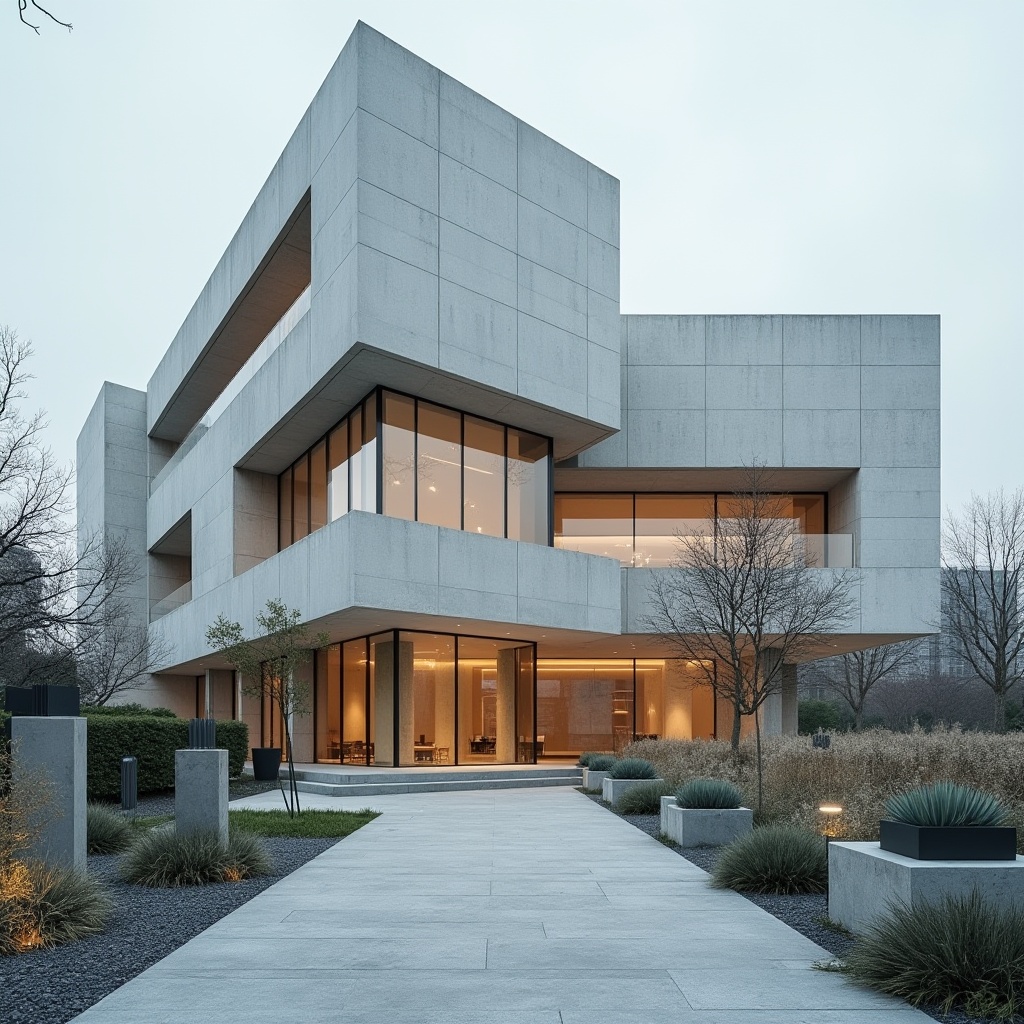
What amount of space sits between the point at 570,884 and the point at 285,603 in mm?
17627

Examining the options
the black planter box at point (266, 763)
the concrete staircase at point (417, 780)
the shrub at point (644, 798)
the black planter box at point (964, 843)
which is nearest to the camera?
the black planter box at point (964, 843)

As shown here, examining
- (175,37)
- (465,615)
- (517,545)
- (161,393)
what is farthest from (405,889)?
(161,393)

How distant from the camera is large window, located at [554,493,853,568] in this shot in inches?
1314

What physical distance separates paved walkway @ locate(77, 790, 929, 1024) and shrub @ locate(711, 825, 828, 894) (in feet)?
0.96

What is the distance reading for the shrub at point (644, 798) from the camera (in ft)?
A: 60.5

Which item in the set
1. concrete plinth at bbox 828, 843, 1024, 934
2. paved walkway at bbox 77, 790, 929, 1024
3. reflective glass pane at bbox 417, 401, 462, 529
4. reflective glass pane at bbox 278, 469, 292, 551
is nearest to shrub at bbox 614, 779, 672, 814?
paved walkway at bbox 77, 790, 929, 1024

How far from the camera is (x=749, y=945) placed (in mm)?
8016

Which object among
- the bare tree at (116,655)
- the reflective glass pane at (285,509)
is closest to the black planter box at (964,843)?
the reflective glass pane at (285,509)

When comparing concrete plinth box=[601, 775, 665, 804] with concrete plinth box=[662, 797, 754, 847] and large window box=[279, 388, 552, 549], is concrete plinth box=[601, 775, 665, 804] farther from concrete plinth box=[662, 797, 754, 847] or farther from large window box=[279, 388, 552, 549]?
large window box=[279, 388, 552, 549]

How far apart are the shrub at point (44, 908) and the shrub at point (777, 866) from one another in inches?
230

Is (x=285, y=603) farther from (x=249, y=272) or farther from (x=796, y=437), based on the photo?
(x=796, y=437)

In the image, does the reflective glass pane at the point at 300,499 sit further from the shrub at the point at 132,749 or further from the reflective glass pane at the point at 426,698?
the shrub at the point at 132,749

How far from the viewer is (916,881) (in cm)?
704

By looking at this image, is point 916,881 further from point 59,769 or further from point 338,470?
point 338,470
